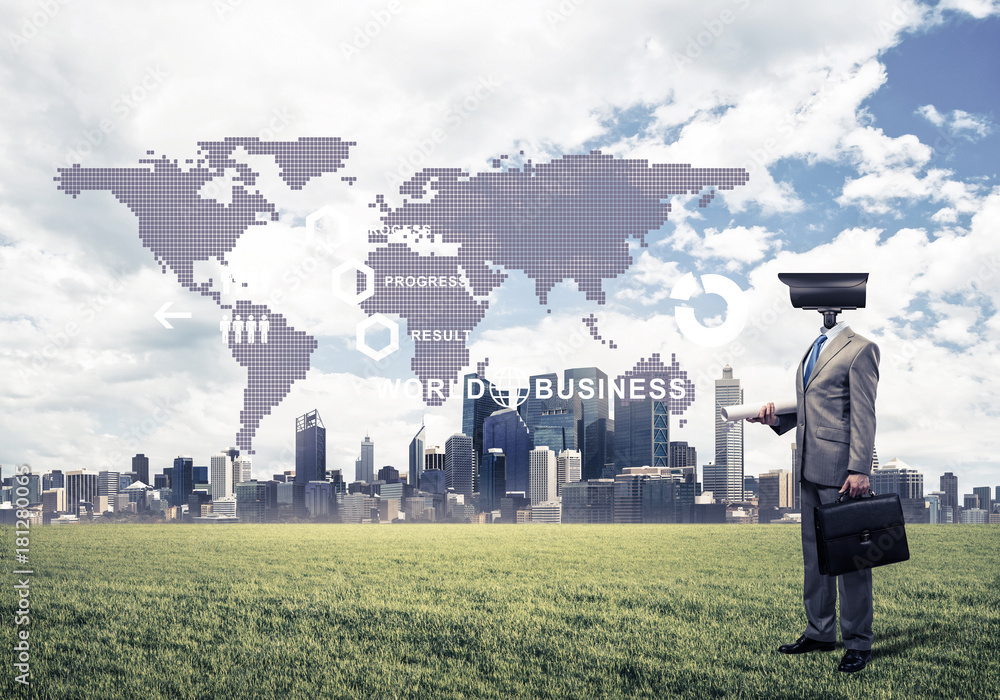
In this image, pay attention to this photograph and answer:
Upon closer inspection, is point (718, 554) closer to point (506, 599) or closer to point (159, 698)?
point (506, 599)

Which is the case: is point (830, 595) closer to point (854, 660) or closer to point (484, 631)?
point (854, 660)

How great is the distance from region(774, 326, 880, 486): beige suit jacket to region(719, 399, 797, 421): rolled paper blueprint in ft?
1.12

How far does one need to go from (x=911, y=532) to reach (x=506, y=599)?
868 inches

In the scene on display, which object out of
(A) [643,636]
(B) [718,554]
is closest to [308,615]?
(A) [643,636]

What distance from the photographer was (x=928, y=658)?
7.23 m

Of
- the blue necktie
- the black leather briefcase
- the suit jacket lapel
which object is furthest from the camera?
the blue necktie

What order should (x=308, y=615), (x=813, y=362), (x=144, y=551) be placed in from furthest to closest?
(x=144, y=551), (x=308, y=615), (x=813, y=362)

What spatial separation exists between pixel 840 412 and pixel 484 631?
492 cm

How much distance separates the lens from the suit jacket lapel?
725cm

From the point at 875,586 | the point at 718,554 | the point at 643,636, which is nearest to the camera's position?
the point at 643,636

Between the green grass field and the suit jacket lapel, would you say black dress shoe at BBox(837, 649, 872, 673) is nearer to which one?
the green grass field

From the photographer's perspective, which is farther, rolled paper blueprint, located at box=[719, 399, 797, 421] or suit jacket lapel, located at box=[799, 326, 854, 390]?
rolled paper blueprint, located at box=[719, 399, 797, 421]

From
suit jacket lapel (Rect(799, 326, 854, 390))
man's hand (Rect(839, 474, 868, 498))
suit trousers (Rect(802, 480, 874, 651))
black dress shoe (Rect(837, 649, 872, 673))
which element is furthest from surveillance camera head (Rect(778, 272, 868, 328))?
black dress shoe (Rect(837, 649, 872, 673))

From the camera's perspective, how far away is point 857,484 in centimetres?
684
